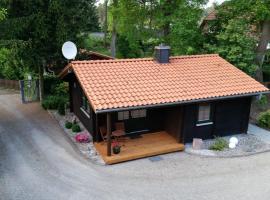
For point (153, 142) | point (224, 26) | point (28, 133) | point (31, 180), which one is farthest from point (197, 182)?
point (224, 26)

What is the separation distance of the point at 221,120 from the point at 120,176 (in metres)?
5.95

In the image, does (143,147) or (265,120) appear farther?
(265,120)

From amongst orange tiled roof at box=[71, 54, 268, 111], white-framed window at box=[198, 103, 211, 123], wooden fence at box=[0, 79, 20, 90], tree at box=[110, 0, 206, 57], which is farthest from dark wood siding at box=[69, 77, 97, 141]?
wooden fence at box=[0, 79, 20, 90]

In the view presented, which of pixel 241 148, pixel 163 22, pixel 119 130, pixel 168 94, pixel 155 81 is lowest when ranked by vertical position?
pixel 241 148

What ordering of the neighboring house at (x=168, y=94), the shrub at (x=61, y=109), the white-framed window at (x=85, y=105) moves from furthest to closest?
the shrub at (x=61, y=109) < the white-framed window at (x=85, y=105) < the neighboring house at (x=168, y=94)

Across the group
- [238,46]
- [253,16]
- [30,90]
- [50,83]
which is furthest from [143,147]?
[253,16]

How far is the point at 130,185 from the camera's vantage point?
9.96 m

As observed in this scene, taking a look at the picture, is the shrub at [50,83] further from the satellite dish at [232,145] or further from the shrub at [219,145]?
the satellite dish at [232,145]

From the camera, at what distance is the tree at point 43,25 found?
15297 mm

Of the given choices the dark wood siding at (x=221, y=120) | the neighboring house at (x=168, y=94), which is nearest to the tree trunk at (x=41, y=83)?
the neighboring house at (x=168, y=94)

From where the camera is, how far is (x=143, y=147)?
41.1ft

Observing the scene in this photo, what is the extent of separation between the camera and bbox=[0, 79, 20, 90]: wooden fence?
2300 centimetres

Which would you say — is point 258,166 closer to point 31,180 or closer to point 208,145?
point 208,145

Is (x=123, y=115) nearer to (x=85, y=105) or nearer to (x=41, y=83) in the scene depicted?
(x=85, y=105)
